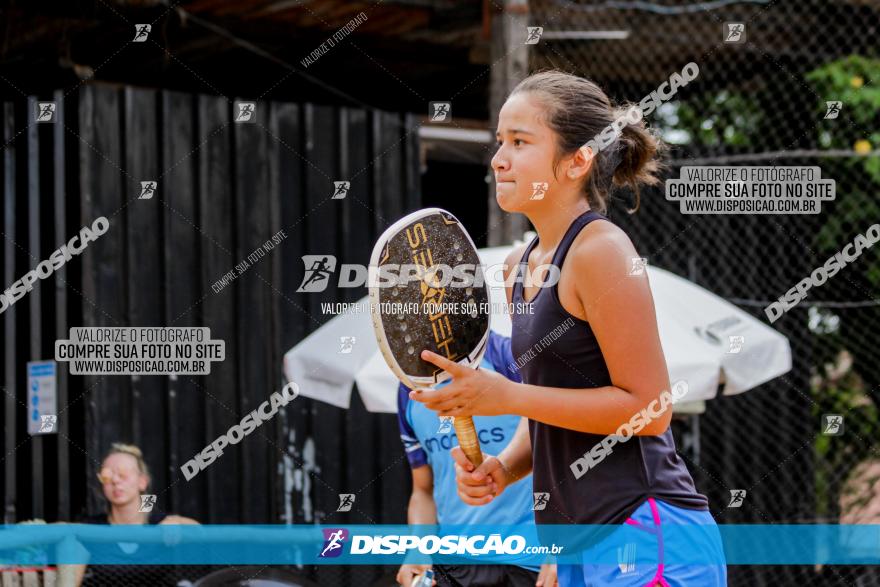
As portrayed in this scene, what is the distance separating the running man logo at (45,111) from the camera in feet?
23.1

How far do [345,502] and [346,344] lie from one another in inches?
68.9

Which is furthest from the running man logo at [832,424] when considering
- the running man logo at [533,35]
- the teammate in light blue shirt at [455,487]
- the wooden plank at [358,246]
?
the teammate in light blue shirt at [455,487]

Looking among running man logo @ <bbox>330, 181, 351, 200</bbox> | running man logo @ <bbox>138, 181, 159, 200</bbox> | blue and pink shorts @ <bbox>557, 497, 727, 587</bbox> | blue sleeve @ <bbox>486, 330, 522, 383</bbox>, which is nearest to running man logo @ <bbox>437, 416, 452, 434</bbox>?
blue sleeve @ <bbox>486, 330, 522, 383</bbox>

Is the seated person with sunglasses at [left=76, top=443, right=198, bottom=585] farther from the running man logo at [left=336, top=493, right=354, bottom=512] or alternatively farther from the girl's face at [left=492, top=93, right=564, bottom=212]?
the girl's face at [left=492, top=93, right=564, bottom=212]

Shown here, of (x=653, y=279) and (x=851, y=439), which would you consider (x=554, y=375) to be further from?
(x=851, y=439)

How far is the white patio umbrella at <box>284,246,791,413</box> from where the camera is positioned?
616 centimetres

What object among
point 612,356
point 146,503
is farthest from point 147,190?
point 612,356

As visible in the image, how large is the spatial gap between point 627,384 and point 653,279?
3921mm

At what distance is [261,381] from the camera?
7.57m

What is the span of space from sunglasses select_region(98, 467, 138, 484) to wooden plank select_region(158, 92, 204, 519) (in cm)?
74

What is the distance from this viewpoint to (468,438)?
306 cm

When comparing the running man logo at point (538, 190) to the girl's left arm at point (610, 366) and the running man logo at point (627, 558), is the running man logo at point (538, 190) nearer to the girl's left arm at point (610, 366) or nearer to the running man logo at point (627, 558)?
the girl's left arm at point (610, 366)

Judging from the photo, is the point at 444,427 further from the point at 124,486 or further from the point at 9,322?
the point at 9,322

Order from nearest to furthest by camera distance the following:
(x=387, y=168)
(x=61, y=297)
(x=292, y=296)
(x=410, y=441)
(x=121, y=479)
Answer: (x=410, y=441)
(x=121, y=479)
(x=61, y=297)
(x=292, y=296)
(x=387, y=168)
